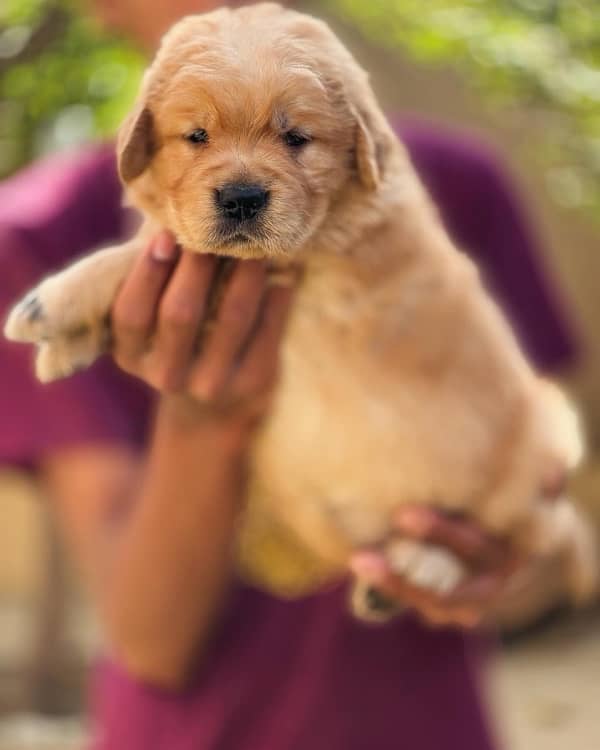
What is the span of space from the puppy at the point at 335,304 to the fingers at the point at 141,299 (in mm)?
14

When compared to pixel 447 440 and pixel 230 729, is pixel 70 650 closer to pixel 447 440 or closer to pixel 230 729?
pixel 230 729

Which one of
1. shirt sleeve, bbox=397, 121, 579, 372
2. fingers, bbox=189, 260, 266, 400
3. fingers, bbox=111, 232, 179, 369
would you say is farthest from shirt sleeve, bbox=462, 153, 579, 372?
fingers, bbox=111, 232, 179, 369

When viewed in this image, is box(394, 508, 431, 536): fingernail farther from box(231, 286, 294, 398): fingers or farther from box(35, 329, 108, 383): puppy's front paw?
box(35, 329, 108, 383): puppy's front paw

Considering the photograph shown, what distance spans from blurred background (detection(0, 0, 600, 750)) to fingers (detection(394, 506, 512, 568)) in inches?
19.6

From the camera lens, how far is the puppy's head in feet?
2.38

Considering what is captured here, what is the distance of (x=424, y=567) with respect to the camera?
127cm

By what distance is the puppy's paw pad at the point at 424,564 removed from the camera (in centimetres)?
124

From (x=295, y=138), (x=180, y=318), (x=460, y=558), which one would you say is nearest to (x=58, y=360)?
(x=180, y=318)

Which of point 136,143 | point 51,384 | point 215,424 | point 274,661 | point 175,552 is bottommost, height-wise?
point 274,661

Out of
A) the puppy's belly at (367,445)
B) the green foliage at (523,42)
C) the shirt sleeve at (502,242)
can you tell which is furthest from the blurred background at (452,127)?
the puppy's belly at (367,445)

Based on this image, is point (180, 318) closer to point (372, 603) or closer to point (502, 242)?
point (372, 603)

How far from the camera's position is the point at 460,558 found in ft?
4.23

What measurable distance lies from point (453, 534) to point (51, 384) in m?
0.63

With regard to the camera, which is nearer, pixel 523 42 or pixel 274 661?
pixel 523 42
